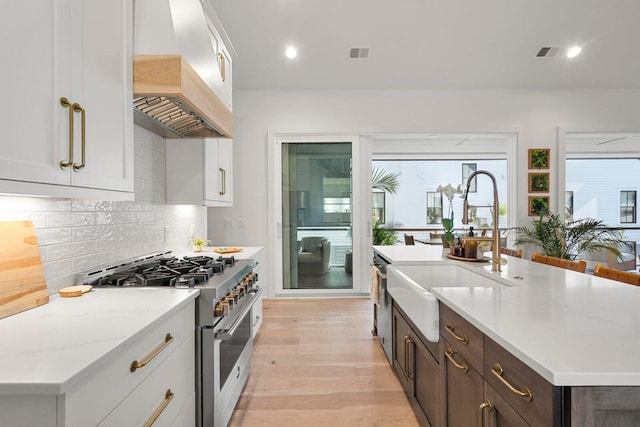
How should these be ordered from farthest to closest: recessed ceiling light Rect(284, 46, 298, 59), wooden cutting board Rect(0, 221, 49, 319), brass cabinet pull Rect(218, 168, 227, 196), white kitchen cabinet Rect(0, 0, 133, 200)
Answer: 1. recessed ceiling light Rect(284, 46, 298, 59)
2. brass cabinet pull Rect(218, 168, 227, 196)
3. wooden cutting board Rect(0, 221, 49, 319)
4. white kitchen cabinet Rect(0, 0, 133, 200)

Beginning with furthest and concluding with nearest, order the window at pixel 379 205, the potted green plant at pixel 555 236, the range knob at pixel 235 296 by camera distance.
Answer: the window at pixel 379 205
the potted green plant at pixel 555 236
the range knob at pixel 235 296

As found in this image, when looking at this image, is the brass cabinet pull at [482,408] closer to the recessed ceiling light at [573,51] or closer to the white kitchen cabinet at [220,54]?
the white kitchen cabinet at [220,54]

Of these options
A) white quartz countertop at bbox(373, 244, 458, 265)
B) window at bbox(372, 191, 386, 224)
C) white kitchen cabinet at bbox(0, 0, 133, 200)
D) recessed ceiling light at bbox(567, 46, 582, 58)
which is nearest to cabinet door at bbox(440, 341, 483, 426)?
white quartz countertop at bbox(373, 244, 458, 265)

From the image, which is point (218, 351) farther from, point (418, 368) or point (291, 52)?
point (291, 52)

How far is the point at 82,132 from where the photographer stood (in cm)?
119

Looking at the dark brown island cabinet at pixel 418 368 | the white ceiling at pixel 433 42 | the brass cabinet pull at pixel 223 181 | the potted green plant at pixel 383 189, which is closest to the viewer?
the dark brown island cabinet at pixel 418 368

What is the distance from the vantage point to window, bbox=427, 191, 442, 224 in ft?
30.2

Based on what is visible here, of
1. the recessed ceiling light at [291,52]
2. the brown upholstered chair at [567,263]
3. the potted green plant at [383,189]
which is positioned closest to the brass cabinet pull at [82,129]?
the brown upholstered chair at [567,263]

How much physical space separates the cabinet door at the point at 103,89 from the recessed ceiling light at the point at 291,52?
9.19ft

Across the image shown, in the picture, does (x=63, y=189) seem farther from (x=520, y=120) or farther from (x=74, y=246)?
(x=520, y=120)

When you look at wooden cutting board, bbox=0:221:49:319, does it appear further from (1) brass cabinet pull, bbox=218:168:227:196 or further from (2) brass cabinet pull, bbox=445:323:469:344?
(1) brass cabinet pull, bbox=218:168:227:196

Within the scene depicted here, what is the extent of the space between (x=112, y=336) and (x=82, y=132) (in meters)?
0.70

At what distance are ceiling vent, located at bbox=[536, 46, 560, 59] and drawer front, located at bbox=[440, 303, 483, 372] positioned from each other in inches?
166

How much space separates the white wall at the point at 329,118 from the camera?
476cm
